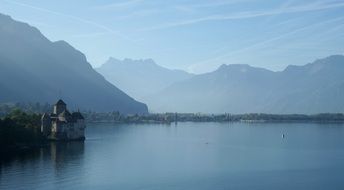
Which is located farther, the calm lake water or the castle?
the castle

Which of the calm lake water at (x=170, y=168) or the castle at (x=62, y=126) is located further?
the castle at (x=62, y=126)

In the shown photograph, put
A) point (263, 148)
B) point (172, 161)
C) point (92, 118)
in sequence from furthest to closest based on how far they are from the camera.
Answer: point (92, 118)
point (263, 148)
point (172, 161)

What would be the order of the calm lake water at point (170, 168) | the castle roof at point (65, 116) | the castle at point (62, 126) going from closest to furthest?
the calm lake water at point (170, 168)
the castle at point (62, 126)
the castle roof at point (65, 116)

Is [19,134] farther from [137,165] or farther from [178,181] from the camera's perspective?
[178,181]

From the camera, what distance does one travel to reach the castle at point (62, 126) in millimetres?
81750

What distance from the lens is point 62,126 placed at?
8244 centimetres

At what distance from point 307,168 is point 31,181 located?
29.6 m

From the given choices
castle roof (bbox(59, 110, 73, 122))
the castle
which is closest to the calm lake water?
the castle

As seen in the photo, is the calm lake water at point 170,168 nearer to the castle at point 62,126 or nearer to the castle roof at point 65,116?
the castle at point 62,126

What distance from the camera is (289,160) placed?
6775cm

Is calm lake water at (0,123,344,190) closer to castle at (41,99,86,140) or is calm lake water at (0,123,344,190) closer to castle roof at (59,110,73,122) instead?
castle at (41,99,86,140)

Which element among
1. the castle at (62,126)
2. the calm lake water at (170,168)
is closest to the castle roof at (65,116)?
the castle at (62,126)

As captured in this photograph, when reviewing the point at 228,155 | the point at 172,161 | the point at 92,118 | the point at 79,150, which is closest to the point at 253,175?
the point at 172,161

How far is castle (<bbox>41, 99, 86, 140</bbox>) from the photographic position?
268 ft
